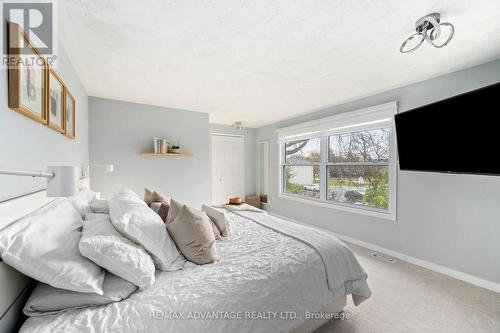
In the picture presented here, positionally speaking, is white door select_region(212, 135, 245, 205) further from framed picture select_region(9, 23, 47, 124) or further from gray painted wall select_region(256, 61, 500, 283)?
framed picture select_region(9, 23, 47, 124)

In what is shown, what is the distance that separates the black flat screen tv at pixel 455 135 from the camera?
1616mm

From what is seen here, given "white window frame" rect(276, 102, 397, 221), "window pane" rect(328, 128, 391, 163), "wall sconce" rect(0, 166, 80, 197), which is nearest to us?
"wall sconce" rect(0, 166, 80, 197)

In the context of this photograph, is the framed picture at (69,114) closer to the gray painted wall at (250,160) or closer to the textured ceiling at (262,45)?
the textured ceiling at (262,45)

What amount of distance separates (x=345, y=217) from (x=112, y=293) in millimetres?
3413

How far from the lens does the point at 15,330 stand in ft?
2.77

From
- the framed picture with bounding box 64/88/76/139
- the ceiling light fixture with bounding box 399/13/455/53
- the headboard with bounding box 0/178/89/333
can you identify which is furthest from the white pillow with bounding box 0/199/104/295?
the ceiling light fixture with bounding box 399/13/455/53

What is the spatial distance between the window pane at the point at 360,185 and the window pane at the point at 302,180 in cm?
34

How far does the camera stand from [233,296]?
1.08 meters

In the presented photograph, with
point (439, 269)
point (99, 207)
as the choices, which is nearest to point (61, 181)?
point (99, 207)

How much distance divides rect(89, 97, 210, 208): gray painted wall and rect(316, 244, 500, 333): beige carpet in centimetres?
308

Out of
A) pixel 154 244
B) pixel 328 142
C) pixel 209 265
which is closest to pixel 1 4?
pixel 154 244

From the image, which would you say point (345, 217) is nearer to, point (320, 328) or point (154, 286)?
point (320, 328)

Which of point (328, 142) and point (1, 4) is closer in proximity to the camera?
point (1, 4)

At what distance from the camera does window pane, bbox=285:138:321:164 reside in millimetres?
4172
